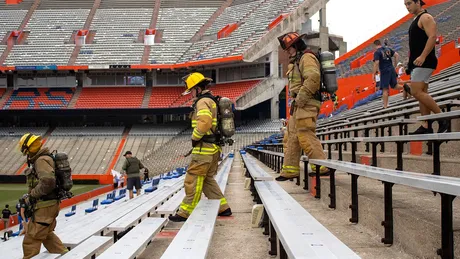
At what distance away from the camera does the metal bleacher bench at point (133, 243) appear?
8.54 ft

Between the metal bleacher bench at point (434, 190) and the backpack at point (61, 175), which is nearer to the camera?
the metal bleacher bench at point (434, 190)

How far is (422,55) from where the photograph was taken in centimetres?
475

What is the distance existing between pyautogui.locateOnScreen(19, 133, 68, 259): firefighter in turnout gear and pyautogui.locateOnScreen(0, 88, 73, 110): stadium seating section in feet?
104

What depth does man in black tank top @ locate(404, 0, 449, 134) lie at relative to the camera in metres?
4.69

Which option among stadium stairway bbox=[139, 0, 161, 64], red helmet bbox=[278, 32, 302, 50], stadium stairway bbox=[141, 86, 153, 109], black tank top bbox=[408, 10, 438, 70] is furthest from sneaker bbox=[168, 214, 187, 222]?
stadium stairway bbox=[139, 0, 161, 64]

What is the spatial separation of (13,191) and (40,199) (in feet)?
61.5

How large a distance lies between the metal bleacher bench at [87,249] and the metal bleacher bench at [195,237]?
27.2 inches

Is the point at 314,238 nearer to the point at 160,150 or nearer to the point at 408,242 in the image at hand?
the point at 408,242

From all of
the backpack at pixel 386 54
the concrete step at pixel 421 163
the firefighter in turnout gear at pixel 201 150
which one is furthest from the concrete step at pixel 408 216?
the backpack at pixel 386 54

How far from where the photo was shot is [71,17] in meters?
41.5

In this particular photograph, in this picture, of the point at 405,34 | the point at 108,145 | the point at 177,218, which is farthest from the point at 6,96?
the point at 177,218

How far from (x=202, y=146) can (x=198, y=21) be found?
37180 mm

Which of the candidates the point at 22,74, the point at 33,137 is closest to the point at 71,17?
the point at 22,74

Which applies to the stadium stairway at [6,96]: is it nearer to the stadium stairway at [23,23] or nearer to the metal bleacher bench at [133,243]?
the stadium stairway at [23,23]
